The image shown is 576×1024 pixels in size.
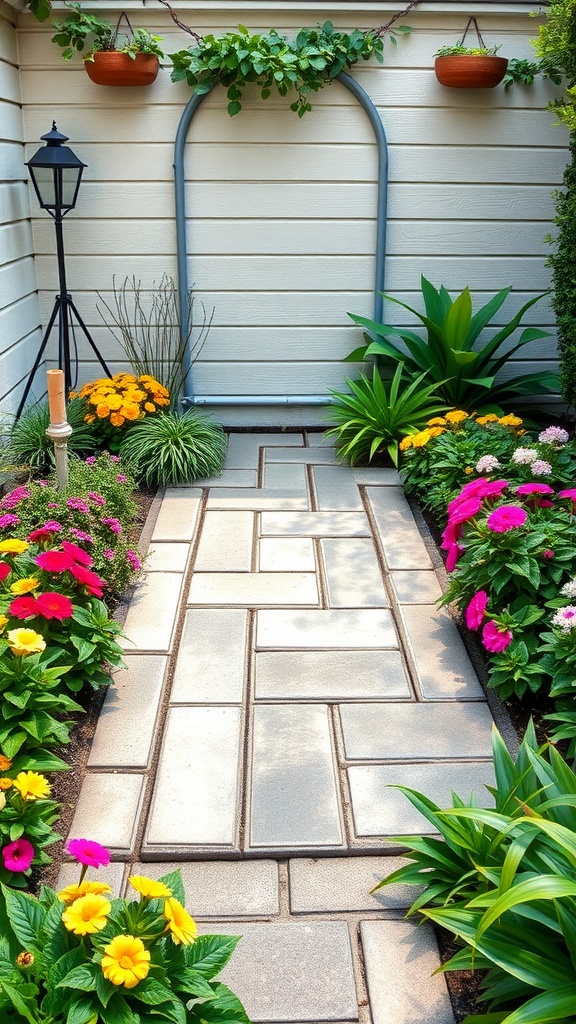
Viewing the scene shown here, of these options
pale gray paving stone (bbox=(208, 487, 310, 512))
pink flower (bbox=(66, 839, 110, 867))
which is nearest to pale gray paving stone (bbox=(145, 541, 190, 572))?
pale gray paving stone (bbox=(208, 487, 310, 512))

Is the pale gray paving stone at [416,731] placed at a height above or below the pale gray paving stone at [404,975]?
above

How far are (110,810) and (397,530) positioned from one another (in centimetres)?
187

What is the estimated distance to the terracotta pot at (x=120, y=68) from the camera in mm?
4113

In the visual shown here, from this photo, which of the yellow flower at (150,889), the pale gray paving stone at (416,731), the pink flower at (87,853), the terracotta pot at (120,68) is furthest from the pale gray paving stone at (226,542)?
the terracotta pot at (120,68)

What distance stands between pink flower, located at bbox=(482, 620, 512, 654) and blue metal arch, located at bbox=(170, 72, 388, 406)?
2.47m

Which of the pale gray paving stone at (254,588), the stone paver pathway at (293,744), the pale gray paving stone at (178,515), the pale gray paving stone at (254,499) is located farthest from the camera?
the pale gray paving stone at (254,499)

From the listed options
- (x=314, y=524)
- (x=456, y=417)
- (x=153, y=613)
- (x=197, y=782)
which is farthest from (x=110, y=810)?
(x=456, y=417)

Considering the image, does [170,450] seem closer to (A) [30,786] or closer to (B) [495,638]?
(B) [495,638]

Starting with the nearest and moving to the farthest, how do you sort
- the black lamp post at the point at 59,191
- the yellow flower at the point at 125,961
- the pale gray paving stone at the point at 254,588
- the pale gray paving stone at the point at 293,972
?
the yellow flower at the point at 125,961 < the pale gray paving stone at the point at 293,972 < the pale gray paving stone at the point at 254,588 < the black lamp post at the point at 59,191

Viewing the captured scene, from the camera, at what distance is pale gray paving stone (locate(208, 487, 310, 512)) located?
153 inches

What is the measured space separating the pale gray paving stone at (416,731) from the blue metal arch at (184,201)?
257cm

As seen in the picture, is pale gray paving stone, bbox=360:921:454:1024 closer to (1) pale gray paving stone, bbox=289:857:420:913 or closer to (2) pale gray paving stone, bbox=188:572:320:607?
(1) pale gray paving stone, bbox=289:857:420:913

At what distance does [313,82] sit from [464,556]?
259 centimetres

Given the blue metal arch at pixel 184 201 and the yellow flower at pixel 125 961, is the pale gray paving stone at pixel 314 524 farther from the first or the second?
the yellow flower at pixel 125 961
